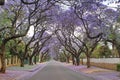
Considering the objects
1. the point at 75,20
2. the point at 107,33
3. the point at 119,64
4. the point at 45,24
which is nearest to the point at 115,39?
the point at 107,33

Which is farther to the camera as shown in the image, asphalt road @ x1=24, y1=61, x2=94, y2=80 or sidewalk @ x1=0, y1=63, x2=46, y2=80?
asphalt road @ x1=24, y1=61, x2=94, y2=80

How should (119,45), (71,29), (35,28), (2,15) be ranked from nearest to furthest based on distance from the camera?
(119,45), (2,15), (35,28), (71,29)

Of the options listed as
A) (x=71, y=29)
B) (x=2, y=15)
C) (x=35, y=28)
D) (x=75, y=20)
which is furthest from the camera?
(x=71, y=29)

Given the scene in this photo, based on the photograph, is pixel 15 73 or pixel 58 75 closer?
pixel 58 75

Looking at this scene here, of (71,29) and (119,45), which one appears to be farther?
(71,29)

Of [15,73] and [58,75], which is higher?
[15,73]

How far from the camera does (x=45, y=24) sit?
5688 centimetres

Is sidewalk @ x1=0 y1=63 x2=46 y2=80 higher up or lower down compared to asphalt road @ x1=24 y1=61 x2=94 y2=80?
higher up

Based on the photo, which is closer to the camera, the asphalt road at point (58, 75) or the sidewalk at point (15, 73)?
the sidewalk at point (15, 73)

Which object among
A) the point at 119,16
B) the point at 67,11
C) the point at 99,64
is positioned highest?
the point at 67,11

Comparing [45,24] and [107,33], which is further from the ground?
[45,24]

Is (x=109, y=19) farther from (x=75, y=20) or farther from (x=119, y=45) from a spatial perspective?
(x=75, y=20)

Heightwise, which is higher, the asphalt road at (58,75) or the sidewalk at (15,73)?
the sidewalk at (15,73)

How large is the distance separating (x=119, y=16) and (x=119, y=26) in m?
11.0
